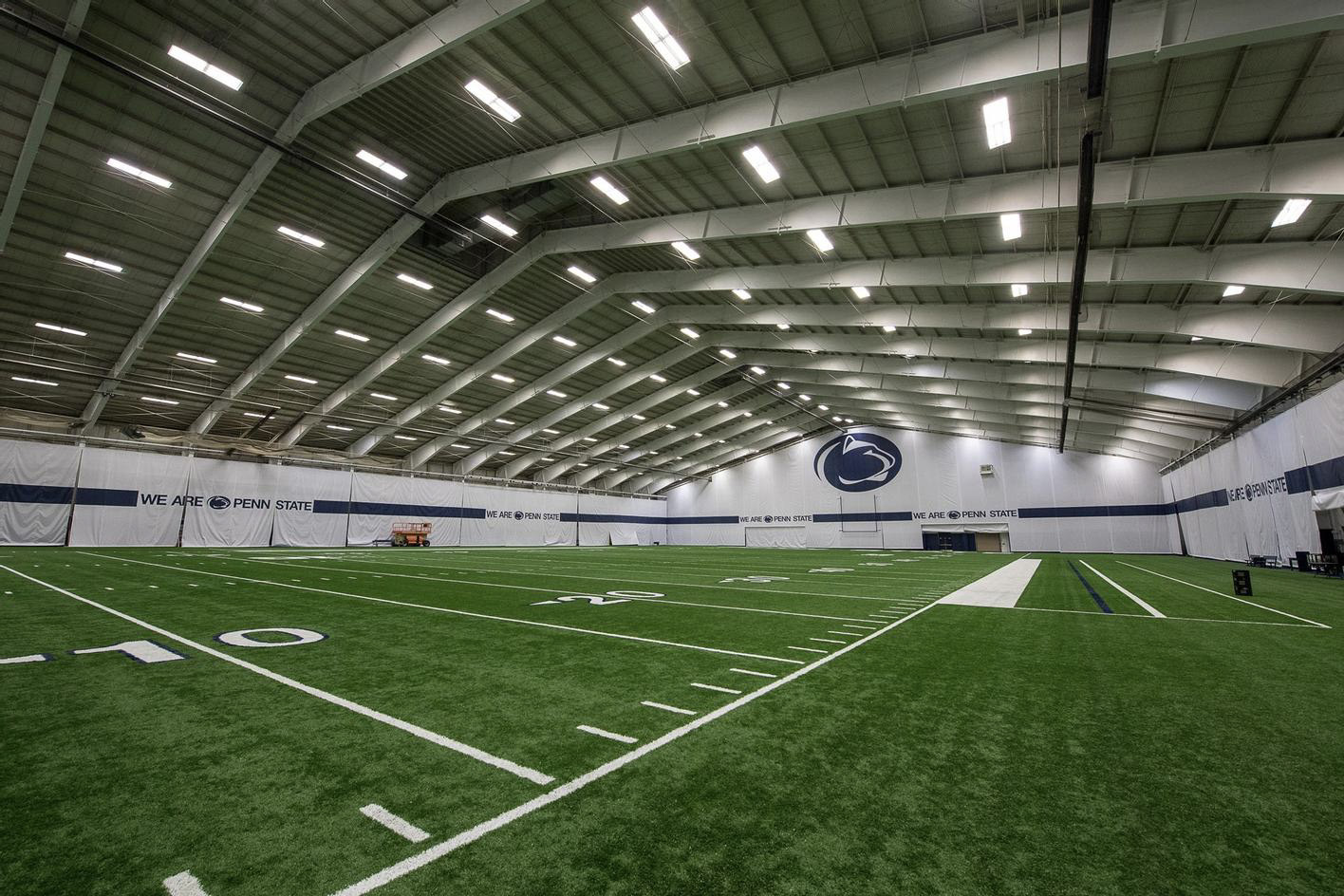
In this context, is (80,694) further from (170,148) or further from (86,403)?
(86,403)

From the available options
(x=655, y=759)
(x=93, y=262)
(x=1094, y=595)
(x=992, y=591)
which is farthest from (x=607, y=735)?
(x=93, y=262)

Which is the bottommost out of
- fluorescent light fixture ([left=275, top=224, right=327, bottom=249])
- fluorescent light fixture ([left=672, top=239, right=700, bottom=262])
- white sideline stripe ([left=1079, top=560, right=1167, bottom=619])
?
white sideline stripe ([left=1079, top=560, right=1167, bottom=619])

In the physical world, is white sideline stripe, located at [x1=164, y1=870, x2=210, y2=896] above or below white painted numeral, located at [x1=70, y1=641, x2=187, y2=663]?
below

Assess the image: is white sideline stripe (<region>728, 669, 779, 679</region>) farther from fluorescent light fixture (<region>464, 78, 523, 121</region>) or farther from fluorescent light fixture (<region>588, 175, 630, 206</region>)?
fluorescent light fixture (<region>588, 175, 630, 206</region>)

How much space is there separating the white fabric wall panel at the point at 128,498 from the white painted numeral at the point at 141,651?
27.3 meters

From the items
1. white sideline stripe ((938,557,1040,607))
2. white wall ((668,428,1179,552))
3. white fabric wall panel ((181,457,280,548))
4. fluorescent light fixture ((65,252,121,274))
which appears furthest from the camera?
white wall ((668,428,1179,552))

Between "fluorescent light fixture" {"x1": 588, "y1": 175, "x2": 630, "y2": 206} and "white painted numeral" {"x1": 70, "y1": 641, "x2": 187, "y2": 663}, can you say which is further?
"fluorescent light fixture" {"x1": 588, "y1": 175, "x2": 630, "y2": 206}

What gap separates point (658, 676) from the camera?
13.4ft

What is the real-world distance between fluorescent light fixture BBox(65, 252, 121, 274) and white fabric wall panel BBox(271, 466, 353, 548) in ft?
51.2

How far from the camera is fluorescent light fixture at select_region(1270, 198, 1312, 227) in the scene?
391 inches

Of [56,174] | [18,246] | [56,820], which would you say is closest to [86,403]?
[18,246]

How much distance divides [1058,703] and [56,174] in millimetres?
20385

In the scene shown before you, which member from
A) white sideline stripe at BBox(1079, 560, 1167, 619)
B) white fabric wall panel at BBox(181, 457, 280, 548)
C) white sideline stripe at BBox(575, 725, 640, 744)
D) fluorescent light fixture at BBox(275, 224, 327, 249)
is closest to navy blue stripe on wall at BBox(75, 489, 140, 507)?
white fabric wall panel at BBox(181, 457, 280, 548)

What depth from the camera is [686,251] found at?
15.9 meters
